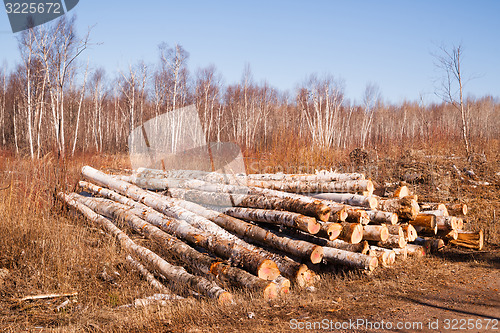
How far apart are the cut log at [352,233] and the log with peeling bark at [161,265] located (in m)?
2.19

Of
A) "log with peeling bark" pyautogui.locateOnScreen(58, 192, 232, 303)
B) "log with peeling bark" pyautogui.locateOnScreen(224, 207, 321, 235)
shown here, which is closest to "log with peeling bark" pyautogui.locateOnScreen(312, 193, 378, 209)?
"log with peeling bark" pyautogui.locateOnScreen(224, 207, 321, 235)

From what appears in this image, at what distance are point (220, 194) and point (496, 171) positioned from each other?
10.8 metres

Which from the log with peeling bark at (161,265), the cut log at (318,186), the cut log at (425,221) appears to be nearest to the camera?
the log with peeling bark at (161,265)

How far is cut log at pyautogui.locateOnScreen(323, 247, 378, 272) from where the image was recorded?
5.20 m

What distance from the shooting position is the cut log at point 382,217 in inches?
234

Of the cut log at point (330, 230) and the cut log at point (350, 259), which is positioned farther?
the cut log at point (330, 230)

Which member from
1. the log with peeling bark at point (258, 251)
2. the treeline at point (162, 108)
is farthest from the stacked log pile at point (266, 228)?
the treeline at point (162, 108)

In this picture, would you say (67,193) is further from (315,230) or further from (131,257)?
(315,230)

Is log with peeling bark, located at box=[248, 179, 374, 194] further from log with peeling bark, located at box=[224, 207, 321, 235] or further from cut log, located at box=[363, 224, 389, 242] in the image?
log with peeling bark, located at box=[224, 207, 321, 235]

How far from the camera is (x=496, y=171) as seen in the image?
40.9 ft

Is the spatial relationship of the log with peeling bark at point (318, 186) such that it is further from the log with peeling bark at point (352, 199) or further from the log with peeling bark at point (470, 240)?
the log with peeling bark at point (470, 240)

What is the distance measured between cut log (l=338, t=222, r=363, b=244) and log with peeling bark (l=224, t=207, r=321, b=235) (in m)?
0.49

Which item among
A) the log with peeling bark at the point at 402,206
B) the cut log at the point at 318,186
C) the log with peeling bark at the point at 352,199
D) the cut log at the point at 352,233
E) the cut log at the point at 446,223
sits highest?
the cut log at the point at 318,186

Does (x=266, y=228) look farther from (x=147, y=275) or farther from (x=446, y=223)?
(x=446, y=223)
